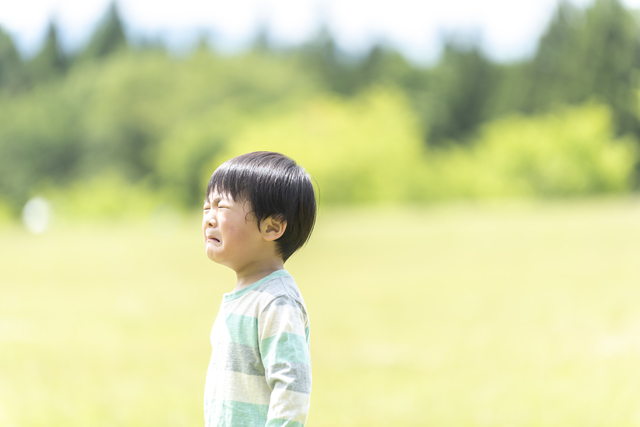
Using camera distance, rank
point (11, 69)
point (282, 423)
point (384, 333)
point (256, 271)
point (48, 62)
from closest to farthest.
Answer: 1. point (282, 423)
2. point (256, 271)
3. point (384, 333)
4. point (11, 69)
5. point (48, 62)

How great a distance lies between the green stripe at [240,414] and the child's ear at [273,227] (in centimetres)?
41

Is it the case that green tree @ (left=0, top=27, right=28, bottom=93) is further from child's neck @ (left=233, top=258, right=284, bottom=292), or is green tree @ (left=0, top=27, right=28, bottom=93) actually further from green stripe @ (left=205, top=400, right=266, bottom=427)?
green stripe @ (left=205, top=400, right=266, bottom=427)

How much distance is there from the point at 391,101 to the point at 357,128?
2.81 m

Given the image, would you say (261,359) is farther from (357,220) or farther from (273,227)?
(357,220)

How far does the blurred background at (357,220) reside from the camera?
17.0ft

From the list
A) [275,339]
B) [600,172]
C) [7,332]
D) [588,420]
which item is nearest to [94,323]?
[7,332]

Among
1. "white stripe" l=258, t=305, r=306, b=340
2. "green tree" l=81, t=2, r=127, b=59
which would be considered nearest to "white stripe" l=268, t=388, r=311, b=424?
"white stripe" l=258, t=305, r=306, b=340

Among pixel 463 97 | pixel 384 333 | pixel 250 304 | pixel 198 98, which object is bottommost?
pixel 384 333

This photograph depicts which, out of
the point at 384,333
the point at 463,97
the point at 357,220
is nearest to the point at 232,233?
the point at 384,333

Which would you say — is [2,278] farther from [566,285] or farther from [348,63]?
[348,63]

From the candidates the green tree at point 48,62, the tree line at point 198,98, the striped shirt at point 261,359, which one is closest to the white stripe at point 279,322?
the striped shirt at point 261,359

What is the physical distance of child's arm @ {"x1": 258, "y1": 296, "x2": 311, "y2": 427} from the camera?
159cm

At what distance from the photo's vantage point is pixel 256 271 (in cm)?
181

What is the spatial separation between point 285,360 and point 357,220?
21817 mm
